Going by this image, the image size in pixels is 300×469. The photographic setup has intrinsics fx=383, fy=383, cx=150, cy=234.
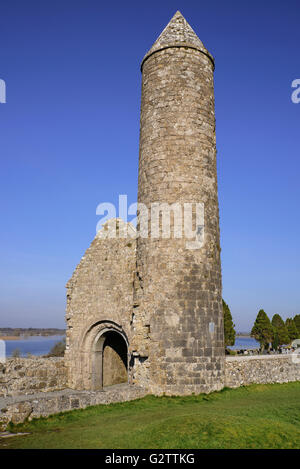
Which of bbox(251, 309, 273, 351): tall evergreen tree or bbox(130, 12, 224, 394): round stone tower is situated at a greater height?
bbox(130, 12, 224, 394): round stone tower

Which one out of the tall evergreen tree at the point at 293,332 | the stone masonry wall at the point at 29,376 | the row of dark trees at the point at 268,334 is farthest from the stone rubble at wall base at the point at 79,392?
the tall evergreen tree at the point at 293,332

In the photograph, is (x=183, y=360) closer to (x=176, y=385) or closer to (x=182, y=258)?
(x=176, y=385)

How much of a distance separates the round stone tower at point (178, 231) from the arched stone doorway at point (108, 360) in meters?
3.16

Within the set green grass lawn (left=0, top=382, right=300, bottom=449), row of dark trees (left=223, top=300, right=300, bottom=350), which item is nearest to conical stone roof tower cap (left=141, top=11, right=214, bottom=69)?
green grass lawn (left=0, top=382, right=300, bottom=449)

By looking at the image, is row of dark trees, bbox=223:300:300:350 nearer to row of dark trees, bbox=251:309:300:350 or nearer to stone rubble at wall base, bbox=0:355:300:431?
row of dark trees, bbox=251:309:300:350

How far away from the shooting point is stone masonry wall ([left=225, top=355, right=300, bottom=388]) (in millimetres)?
12750

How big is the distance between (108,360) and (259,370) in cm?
611

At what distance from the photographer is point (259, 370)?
13953 millimetres

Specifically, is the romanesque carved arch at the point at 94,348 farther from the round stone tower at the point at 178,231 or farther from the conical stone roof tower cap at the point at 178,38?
the conical stone roof tower cap at the point at 178,38

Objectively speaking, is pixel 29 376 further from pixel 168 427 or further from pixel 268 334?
pixel 268 334

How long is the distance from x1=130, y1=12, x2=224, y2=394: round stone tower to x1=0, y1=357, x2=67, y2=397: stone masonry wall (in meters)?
4.08

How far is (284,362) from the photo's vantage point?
15203 millimetres

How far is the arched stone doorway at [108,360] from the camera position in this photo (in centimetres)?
1510

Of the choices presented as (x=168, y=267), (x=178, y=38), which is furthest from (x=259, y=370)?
(x=178, y=38)
